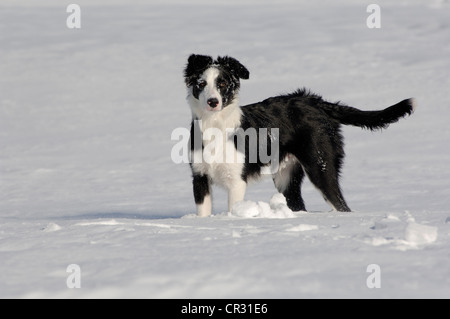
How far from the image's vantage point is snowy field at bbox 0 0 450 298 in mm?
3582

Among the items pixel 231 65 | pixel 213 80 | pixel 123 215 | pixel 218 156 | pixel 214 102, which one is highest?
pixel 231 65

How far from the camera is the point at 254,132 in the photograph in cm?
668

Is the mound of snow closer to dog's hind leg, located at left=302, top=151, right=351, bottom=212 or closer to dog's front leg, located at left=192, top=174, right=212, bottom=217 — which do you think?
dog's front leg, located at left=192, top=174, right=212, bottom=217

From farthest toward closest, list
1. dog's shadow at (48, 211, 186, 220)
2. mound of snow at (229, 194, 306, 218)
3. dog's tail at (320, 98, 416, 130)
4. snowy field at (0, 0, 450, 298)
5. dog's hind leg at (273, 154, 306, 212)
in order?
dog's shadow at (48, 211, 186, 220)
dog's hind leg at (273, 154, 306, 212)
dog's tail at (320, 98, 416, 130)
mound of snow at (229, 194, 306, 218)
snowy field at (0, 0, 450, 298)

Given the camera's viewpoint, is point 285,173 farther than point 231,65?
Yes

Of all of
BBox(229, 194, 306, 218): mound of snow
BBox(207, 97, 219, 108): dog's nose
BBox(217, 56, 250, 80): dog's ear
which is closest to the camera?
BBox(229, 194, 306, 218): mound of snow

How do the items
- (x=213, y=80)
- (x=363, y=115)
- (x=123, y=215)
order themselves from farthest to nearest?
1. (x=123, y=215)
2. (x=363, y=115)
3. (x=213, y=80)

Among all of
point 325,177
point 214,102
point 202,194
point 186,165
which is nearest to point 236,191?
point 202,194

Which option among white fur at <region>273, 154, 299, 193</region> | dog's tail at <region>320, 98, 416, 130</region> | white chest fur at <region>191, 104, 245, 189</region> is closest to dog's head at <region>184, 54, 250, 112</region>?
white chest fur at <region>191, 104, 245, 189</region>

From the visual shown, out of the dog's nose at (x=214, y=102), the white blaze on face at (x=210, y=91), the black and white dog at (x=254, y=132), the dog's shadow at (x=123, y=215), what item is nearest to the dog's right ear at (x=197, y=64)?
the black and white dog at (x=254, y=132)

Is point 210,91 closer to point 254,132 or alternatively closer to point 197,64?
point 197,64

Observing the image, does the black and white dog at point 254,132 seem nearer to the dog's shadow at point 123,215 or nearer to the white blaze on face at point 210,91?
the white blaze on face at point 210,91

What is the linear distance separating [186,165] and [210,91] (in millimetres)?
5877

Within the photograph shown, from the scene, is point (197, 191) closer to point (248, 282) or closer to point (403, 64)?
point (248, 282)
